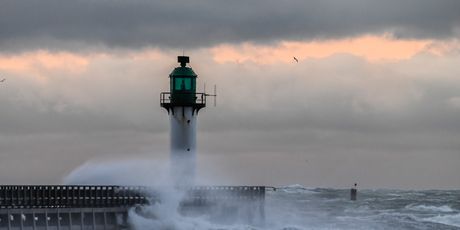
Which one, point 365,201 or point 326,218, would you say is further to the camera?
point 365,201

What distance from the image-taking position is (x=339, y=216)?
303ft

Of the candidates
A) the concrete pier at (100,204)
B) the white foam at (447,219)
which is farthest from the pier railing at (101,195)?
the white foam at (447,219)

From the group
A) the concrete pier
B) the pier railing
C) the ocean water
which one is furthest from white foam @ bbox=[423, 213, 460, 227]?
the pier railing

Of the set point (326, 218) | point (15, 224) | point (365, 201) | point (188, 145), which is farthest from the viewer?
point (365, 201)

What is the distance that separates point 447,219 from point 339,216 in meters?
7.35

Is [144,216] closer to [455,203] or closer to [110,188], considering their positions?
[110,188]

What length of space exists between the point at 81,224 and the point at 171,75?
37.1 ft

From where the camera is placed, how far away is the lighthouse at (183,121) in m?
66.8

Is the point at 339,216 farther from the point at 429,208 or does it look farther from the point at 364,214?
the point at 429,208

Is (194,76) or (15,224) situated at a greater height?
(194,76)

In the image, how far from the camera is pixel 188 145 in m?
66.7

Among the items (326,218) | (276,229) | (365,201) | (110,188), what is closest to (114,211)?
(110,188)

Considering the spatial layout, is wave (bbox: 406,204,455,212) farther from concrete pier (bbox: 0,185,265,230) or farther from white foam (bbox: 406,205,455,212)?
concrete pier (bbox: 0,185,265,230)

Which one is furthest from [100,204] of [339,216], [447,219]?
[447,219]
